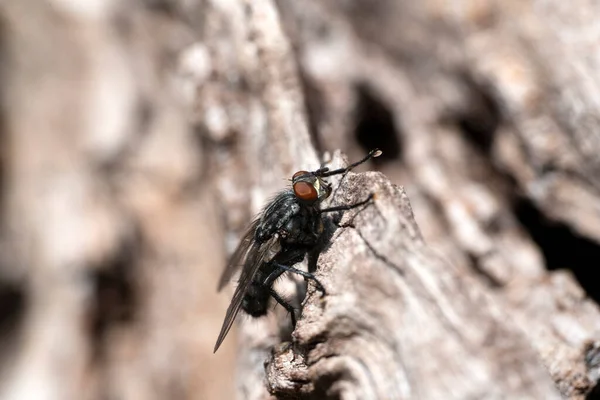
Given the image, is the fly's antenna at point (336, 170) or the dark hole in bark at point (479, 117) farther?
the dark hole in bark at point (479, 117)

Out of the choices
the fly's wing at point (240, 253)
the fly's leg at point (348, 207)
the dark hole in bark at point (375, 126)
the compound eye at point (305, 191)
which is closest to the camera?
the fly's leg at point (348, 207)

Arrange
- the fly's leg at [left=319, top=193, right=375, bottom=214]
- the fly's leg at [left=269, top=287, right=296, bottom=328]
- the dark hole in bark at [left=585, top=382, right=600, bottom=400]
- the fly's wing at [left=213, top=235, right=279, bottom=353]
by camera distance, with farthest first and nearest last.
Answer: the fly's wing at [left=213, top=235, right=279, bottom=353] → the fly's leg at [left=269, top=287, right=296, bottom=328] → the dark hole in bark at [left=585, top=382, right=600, bottom=400] → the fly's leg at [left=319, top=193, right=375, bottom=214]

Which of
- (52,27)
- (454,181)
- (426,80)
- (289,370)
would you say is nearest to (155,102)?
(52,27)

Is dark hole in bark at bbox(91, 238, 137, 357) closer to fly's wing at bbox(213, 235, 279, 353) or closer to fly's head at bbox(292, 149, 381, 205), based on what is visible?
fly's wing at bbox(213, 235, 279, 353)

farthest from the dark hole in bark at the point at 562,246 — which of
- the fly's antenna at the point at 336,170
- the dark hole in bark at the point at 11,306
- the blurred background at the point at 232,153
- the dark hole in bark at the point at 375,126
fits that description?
the dark hole in bark at the point at 11,306

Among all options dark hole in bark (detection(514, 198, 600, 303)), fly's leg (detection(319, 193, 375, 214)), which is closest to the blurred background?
dark hole in bark (detection(514, 198, 600, 303))

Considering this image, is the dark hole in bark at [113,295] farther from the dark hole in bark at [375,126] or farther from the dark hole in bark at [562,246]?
the dark hole in bark at [562,246]
